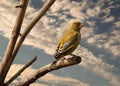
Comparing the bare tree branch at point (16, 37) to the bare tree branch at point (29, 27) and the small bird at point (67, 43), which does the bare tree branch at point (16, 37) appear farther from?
the small bird at point (67, 43)

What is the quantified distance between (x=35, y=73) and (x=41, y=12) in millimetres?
1704

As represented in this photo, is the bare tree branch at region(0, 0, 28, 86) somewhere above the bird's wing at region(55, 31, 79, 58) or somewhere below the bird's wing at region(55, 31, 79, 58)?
above

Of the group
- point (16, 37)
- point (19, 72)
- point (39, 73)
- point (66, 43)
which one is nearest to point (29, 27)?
point (16, 37)

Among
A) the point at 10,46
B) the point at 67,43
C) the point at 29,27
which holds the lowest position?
the point at 67,43

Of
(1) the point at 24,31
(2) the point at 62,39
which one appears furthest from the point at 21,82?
(2) the point at 62,39

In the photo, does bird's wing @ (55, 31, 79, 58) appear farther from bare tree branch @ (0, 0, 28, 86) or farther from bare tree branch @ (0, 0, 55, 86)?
bare tree branch @ (0, 0, 28, 86)

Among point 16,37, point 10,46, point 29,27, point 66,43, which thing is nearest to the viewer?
point 10,46

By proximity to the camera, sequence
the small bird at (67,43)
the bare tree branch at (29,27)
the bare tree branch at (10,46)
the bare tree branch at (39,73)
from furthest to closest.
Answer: the small bird at (67,43)
the bare tree branch at (39,73)
the bare tree branch at (29,27)
the bare tree branch at (10,46)

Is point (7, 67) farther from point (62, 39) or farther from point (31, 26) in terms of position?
point (62, 39)

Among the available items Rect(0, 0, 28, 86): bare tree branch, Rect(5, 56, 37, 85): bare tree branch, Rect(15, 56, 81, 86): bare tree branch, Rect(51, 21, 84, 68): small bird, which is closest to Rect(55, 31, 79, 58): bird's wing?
Rect(51, 21, 84, 68): small bird

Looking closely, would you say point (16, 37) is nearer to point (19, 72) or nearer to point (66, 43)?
point (19, 72)

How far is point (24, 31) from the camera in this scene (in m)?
5.66

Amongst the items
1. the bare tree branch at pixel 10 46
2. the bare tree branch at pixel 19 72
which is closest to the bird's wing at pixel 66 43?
the bare tree branch at pixel 19 72

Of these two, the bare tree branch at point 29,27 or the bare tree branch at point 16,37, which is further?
the bare tree branch at point 29,27
